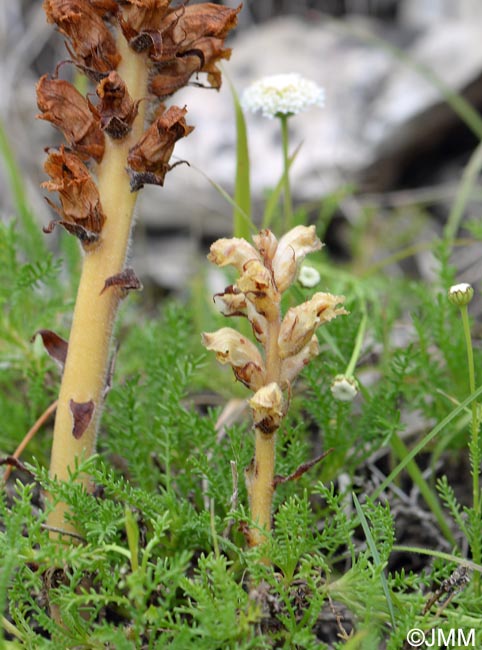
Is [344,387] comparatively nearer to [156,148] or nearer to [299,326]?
[299,326]

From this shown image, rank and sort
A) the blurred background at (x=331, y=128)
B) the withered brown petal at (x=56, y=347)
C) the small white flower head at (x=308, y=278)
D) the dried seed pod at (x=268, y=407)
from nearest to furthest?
the dried seed pod at (x=268, y=407)
the withered brown petal at (x=56, y=347)
the small white flower head at (x=308, y=278)
the blurred background at (x=331, y=128)

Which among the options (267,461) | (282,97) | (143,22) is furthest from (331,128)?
(267,461)

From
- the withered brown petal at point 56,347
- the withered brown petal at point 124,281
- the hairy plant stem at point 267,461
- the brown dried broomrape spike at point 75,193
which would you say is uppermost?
the brown dried broomrape spike at point 75,193

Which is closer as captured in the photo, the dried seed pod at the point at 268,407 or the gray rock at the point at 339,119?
the dried seed pod at the point at 268,407

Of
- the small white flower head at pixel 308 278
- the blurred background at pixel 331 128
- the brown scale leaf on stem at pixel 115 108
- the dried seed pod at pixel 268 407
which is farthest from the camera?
the blurred background at pixel 331 128

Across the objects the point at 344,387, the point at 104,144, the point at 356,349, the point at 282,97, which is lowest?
the point at 344,387

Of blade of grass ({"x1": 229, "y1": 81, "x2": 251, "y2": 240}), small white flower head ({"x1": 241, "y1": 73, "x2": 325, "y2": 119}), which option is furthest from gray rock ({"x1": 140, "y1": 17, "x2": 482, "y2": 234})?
blade of grass ({"x1": 229, "y1": 81, "x2": 251, "y2": 240})

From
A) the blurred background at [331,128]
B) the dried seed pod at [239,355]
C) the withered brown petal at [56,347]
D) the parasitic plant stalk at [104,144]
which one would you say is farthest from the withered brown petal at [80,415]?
the blurred background at [331,128]

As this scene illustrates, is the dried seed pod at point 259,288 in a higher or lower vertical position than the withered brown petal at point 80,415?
higher

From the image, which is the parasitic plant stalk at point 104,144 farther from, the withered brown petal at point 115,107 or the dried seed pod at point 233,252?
the dried seed pod at point 233,252
